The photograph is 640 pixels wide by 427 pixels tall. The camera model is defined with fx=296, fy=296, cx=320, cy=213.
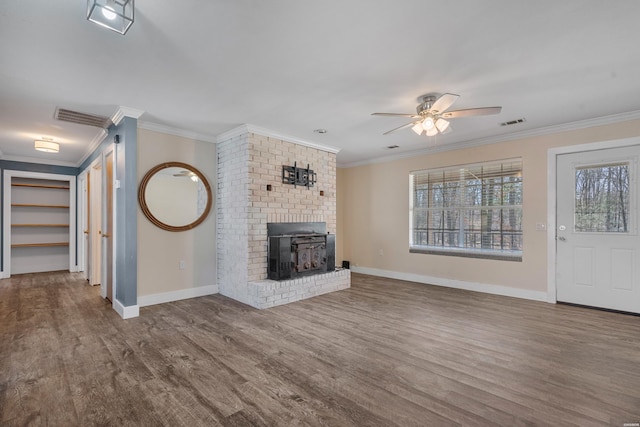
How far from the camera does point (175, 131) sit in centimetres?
434

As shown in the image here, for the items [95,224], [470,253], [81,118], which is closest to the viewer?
[81,118]

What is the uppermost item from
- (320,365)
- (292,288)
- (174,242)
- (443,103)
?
(443,103)

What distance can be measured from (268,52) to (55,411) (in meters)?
2.86

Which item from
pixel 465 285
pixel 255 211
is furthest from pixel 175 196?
pixel 465 285

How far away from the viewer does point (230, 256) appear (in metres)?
4.51

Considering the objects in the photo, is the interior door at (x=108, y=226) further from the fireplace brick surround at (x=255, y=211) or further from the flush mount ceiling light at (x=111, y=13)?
the flush mount ceiling light at (x=111, y=13)

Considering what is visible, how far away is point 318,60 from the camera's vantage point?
2.45m

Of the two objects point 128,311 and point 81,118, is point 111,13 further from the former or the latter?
point 128,311

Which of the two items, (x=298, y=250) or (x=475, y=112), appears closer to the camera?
(x=475, y=112)

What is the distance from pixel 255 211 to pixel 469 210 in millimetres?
3618

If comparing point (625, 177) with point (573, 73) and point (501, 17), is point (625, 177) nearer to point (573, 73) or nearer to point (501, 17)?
point (573, 73)

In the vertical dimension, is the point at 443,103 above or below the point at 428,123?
above

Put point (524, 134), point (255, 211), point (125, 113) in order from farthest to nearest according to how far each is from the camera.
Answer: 1. point (524, 134)
2. point (255, 211)
3. point (125, 113)

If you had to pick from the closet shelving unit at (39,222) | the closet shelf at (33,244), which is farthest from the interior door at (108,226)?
the closet shelf at (33,244)
